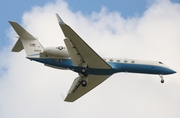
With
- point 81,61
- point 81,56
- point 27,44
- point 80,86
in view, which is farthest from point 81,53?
point 80,86

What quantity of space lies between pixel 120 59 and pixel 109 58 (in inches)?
39.0

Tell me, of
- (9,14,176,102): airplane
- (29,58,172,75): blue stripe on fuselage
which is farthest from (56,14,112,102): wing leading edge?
(29,58,172,75): blue stripe on fuselage

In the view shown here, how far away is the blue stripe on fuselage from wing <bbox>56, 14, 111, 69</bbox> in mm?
672

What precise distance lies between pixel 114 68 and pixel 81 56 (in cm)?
335

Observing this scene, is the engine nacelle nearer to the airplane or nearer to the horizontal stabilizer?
the airplane

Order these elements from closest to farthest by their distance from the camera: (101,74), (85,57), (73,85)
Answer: (85,57), (101,74), (73,85)

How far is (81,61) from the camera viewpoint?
1308 inches

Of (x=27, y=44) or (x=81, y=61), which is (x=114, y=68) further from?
(x=27, y=44)

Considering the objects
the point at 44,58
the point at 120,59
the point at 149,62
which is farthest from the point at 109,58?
the point at 44,58

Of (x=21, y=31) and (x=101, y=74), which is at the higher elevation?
(x=21, y=31)

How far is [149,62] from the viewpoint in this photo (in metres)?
34.6

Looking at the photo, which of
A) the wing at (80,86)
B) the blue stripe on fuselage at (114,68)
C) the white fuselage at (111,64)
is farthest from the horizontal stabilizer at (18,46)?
the wing at (80,86)

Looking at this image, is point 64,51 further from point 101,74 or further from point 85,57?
point 101,74

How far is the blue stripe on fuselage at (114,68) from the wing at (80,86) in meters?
1.57
